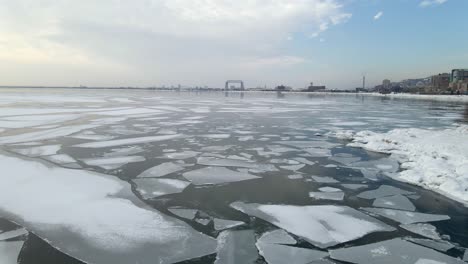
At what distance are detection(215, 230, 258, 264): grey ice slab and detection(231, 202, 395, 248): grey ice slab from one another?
20.7 inches

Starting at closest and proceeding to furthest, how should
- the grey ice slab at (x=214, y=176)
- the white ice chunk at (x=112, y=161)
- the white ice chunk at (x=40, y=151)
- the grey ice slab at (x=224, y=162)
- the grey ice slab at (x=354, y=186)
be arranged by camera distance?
the grey ice slab at (x=354, y=186) < the grey ice slab at (x=214, y=176) < the white ice chunk at (x=112, y=161) < the grey ice slab at (x=224, y=162) < the white ice chunk at (x=40, y=151)

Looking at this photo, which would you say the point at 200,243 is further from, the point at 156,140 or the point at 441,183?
the point at 156,140

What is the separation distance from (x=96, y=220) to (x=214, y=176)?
7.42 feet

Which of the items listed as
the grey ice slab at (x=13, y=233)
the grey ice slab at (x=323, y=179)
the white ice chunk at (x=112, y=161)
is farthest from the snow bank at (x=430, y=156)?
the grey ice slab at (x=13, y=233)

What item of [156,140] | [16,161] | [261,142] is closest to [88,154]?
[16,161]

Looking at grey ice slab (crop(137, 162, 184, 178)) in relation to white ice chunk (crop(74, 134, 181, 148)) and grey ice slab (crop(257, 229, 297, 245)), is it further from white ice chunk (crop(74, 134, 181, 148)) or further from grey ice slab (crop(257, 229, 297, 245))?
grey ice slab (crop(257, 229, 297, 245))

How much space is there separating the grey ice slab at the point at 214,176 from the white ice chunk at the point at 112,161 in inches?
56.3

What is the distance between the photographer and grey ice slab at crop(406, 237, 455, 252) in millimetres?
3238

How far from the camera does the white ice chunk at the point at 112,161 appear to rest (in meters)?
6.16

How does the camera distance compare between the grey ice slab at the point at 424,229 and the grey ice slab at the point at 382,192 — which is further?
the grey ice slab at the point at 382,192

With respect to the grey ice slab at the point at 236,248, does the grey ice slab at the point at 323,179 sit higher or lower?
higher

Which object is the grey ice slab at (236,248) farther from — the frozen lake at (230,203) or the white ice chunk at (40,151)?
the white ice chunk at (40,151)

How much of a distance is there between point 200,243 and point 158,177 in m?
2.45

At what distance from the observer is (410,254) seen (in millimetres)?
3133
